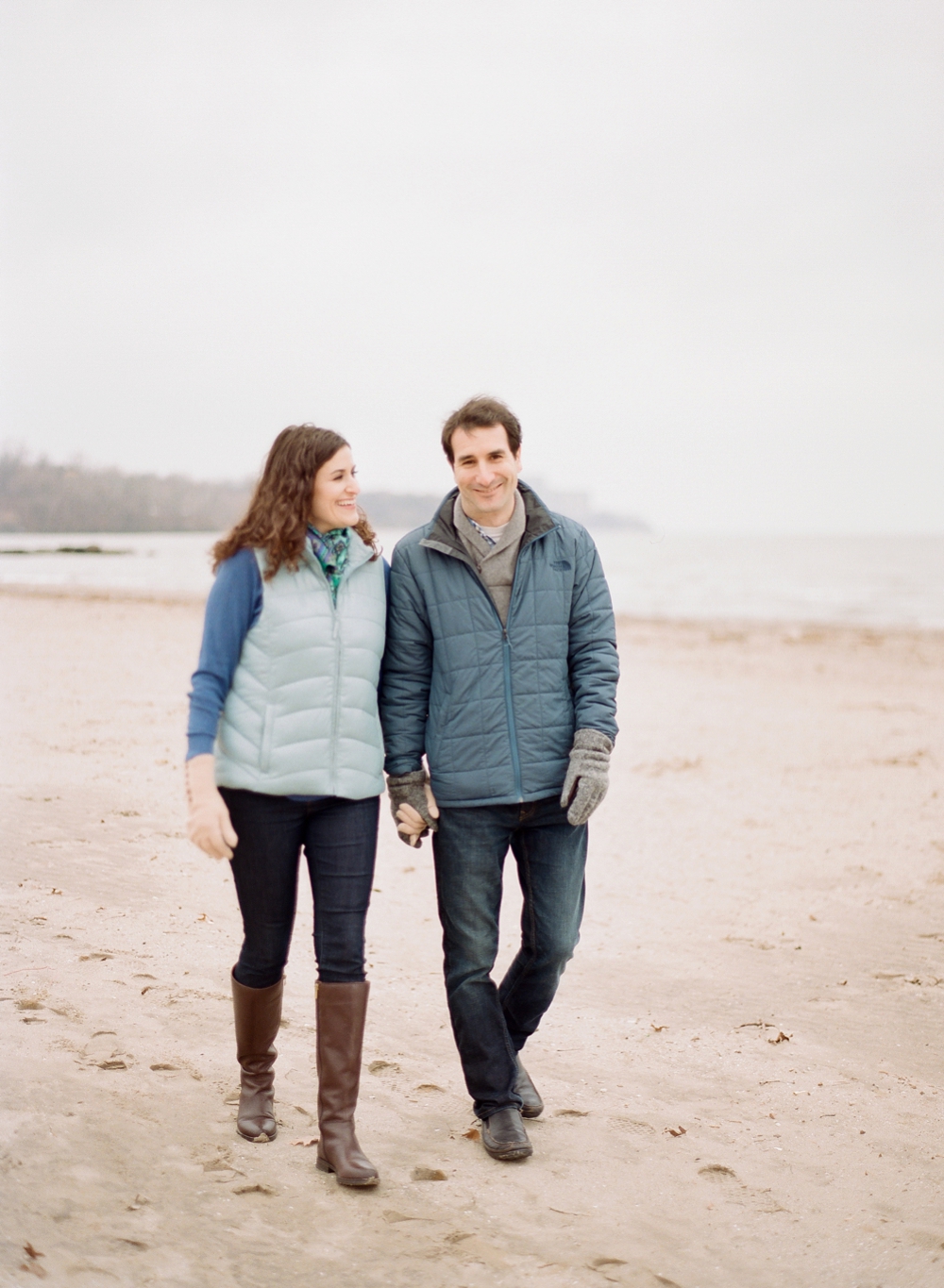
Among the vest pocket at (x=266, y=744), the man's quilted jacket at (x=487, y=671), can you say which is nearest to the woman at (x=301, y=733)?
the vest pocket at (x=266, y=744)

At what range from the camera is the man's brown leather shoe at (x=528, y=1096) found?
3314mm

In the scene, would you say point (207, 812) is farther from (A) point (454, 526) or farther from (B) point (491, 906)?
(A) point (454, 526)

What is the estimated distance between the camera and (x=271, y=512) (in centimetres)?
283

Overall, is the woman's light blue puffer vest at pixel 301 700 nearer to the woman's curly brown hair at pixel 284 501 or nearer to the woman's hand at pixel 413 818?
the woman's curly brown hair at pixel 284 501

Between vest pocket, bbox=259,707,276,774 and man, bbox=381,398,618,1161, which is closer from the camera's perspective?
vest pocket, bbox=259,707,276,774

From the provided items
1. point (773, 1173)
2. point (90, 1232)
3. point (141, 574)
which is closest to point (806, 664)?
point (773, 1173)

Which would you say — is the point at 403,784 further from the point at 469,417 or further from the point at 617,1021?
the point at 617,1021

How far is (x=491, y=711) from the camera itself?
3008 mm

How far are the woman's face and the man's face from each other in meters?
0.31

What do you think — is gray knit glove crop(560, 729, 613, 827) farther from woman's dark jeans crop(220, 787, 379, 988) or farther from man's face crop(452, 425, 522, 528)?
man's face crop(452, 425, 522, 528)

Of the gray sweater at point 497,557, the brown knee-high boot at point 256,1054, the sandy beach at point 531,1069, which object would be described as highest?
the gray sweater at point 497,557

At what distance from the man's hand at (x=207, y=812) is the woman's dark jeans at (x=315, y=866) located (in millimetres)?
93

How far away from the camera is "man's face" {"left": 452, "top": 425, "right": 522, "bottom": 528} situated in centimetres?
301

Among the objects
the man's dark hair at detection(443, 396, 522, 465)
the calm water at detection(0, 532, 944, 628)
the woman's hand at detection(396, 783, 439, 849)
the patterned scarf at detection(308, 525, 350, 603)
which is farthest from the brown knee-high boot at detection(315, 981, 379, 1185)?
the calm water at detection(0, 532, 944, 628)
